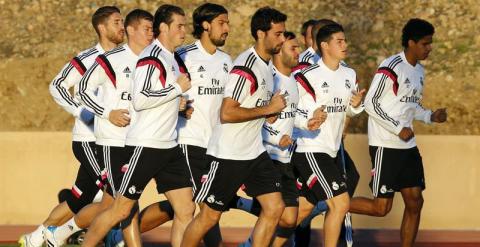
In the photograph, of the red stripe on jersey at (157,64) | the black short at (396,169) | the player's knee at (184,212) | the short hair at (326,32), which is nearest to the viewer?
the red stripe on jersey at (157,64)

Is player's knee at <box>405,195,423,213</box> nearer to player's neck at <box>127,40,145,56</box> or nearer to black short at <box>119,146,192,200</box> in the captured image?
black short at <box>119,146,192,200</box>

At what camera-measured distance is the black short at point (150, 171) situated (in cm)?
1262

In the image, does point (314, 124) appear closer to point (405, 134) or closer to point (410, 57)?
point (405, 134)

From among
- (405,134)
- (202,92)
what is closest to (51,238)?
(202,92)

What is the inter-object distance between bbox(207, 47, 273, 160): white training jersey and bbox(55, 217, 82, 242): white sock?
7.25ft

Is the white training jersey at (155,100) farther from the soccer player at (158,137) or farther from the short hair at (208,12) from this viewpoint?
the short hair at (208,12)

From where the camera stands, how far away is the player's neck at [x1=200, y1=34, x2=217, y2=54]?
45.9ft

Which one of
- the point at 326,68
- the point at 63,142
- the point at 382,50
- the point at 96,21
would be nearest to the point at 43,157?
the point at 63,142

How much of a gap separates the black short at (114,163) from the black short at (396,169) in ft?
9.48

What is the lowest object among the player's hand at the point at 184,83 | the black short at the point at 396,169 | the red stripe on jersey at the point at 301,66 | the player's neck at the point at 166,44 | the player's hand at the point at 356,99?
the black short at the point at 396,169

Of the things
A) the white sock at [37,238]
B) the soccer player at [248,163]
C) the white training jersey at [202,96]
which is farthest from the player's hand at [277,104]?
the white sock at [37,238]

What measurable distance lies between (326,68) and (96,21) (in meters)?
2.35

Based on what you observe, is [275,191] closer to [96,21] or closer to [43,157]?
[96,21]

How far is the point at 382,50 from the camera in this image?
925 inches
